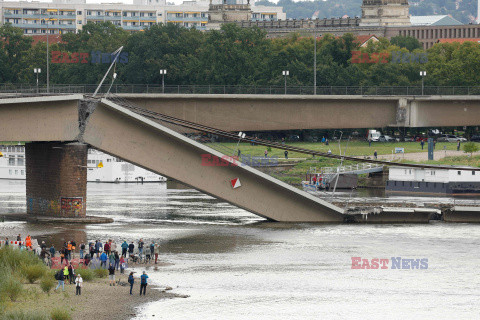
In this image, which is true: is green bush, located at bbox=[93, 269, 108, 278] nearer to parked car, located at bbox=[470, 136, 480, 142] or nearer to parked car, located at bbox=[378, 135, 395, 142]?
parked car, located at bbox=[378, 135, 395, 142]

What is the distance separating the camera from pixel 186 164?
71375 millimetres

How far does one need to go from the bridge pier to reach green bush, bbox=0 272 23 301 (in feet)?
79.8

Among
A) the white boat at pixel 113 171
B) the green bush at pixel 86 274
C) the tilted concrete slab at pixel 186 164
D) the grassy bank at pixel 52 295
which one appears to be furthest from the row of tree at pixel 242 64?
the grassy bank at pixel 52 295

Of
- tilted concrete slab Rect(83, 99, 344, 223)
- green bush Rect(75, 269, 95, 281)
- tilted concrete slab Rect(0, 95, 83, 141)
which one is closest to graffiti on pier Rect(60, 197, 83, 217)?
tilted concrete slab Rect(83, 99, 344, 223)

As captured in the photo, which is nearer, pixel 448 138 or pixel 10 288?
pixel 10 288

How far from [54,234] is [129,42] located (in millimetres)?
95989

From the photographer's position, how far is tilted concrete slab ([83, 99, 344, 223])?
69.9 metres

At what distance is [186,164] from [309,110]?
19572mm

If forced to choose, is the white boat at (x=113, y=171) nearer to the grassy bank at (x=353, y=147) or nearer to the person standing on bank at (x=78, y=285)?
the grassy bank at (x=353, y=147)

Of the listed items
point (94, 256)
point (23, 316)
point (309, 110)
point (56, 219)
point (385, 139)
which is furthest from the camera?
point (385, 139)

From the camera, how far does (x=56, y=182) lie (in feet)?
239

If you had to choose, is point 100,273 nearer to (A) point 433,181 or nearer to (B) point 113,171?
(A) point 433,181

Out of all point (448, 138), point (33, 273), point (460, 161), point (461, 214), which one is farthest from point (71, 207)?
point (448, 138)

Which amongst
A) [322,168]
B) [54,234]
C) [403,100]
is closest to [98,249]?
[54,234]
